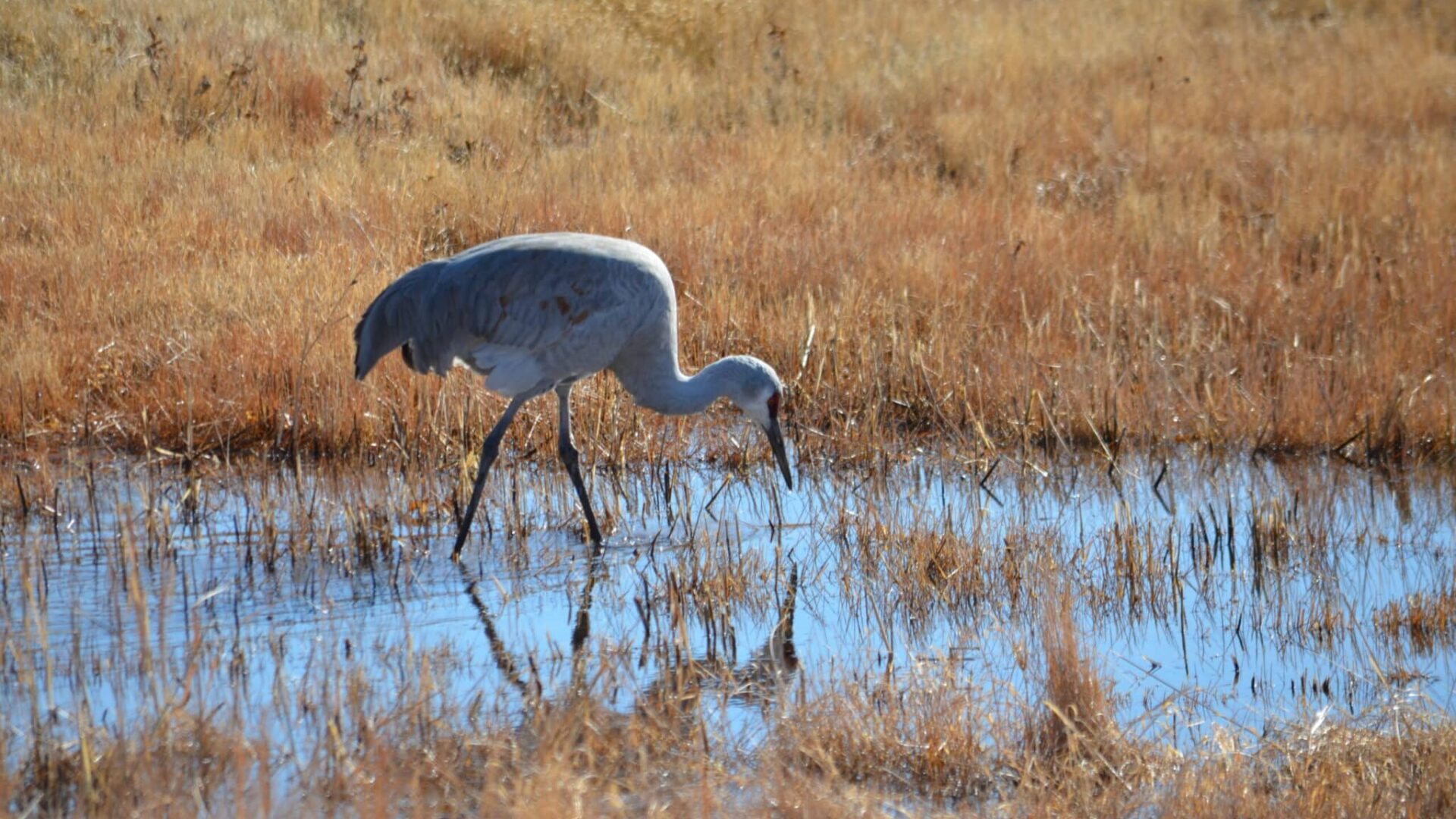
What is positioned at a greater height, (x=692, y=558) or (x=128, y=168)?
(x=128, y=168)

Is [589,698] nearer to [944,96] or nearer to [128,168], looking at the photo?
[128,168]

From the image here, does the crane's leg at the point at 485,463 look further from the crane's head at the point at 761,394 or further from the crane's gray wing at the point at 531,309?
the crane's head at the point at 761,394

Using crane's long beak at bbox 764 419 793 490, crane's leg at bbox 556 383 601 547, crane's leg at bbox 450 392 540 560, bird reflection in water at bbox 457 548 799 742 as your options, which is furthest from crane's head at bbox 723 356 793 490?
bird reflection in water at bbox 457 548 799 742

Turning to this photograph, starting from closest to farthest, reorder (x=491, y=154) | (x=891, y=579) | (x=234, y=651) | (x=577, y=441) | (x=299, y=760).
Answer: (x=299, y=760) < (x=234, y=651) < (x=891, y=579) < (x=577, y=441) < (x=491, y=154)

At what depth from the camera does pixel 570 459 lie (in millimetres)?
6160

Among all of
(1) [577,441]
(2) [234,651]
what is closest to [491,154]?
(1) [577,441]

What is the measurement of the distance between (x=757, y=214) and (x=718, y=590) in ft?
15.3

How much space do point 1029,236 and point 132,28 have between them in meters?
6.54

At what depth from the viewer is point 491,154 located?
10.2 metres

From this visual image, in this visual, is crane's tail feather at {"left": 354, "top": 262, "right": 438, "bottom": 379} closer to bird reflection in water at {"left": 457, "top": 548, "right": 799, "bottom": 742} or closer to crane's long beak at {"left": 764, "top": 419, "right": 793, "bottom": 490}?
bird reflection in water at {"left": 457, "top": 548, "right": 799, "bottom": 742}

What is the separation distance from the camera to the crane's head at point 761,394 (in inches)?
239

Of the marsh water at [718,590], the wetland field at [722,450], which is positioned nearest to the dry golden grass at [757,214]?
the wetland field at [722,450]

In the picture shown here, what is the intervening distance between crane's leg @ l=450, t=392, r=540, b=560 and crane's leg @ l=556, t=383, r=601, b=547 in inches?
7.8

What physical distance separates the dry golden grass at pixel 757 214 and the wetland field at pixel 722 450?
4 cm
